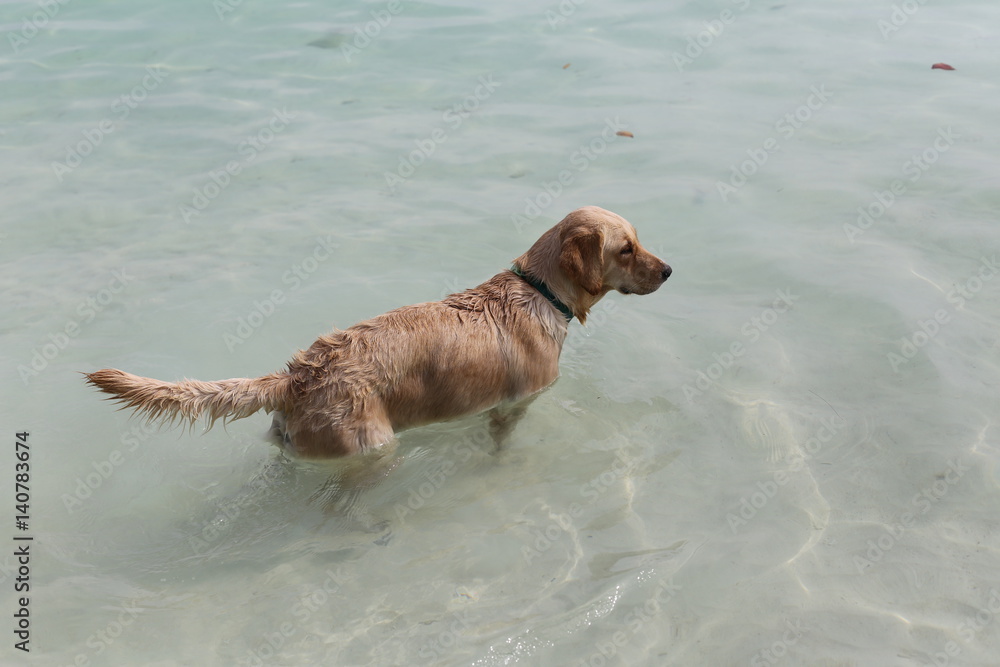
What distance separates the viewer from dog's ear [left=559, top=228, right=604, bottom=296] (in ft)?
17.8

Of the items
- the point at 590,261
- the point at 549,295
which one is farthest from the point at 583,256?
the point at 549,295

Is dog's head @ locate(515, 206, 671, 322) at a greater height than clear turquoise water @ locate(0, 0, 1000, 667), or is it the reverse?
dog's head @ locate(515, 206, 671, 322)

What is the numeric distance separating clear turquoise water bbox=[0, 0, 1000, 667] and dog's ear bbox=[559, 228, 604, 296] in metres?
0.93

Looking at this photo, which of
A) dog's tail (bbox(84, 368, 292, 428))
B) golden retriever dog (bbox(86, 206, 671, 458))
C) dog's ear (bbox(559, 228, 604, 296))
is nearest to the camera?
dog's tail (bbox(84, 368, 292, 428))

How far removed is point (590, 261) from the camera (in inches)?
215

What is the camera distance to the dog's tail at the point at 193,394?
4.13 meters

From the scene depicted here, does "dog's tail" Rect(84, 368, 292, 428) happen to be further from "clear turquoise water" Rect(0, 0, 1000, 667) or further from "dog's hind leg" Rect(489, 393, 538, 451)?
"dog's hind leg" Rect(489, 393, 538, 451)

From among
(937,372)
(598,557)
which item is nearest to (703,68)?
(937,372)

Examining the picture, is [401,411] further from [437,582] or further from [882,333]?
[882,333]

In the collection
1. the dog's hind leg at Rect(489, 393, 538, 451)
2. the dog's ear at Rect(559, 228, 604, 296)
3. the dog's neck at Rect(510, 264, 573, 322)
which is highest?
the dog's ear at Rect(559, 228, 604, 296)

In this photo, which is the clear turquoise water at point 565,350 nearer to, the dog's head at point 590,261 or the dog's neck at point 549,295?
the dog's neck at point 549,295

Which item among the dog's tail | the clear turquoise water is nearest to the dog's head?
the clear turquoise water

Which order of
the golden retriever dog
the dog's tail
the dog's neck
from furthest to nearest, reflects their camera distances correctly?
the dog's neck → the golden retriever dog → the dog's tail

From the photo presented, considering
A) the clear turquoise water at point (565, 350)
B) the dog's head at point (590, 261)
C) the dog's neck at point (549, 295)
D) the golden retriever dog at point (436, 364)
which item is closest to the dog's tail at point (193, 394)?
the golden retriever dog at point (436, 364)
